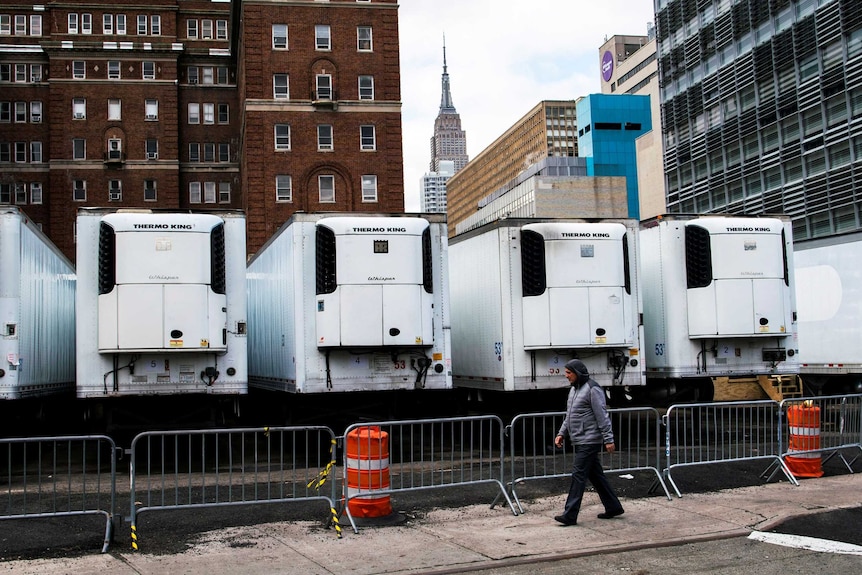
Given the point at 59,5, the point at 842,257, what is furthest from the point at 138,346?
the point at 59,5

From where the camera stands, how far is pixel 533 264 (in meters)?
15.2

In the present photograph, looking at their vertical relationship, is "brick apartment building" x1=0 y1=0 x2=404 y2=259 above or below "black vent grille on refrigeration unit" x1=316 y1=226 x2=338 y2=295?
above

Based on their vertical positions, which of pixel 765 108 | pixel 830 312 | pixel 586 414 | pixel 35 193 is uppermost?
pixel 35 193

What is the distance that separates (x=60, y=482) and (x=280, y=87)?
152ft

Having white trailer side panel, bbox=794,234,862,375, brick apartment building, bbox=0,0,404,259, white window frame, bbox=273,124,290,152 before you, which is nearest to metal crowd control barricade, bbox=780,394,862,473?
white trailer side panel, bbox=794,234,862,375

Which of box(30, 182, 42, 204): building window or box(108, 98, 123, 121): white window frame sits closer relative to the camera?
box(108, 98, 123, 121): white window frame

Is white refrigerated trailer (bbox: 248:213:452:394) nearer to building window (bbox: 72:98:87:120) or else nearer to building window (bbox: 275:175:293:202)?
building window (bbox: 275:175:293:202)

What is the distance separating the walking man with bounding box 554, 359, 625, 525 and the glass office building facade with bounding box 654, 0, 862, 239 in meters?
36.8

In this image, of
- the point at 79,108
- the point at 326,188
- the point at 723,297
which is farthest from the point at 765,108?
the point at 79,108

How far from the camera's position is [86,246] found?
13.8 m

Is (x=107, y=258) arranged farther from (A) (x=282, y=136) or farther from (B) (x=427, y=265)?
(A) (x=282, y=136)

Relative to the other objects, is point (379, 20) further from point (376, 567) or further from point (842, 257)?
point (376, 567)

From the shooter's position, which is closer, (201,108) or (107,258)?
(107,258)

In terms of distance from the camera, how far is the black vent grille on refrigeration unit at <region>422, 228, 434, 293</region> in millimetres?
14414
